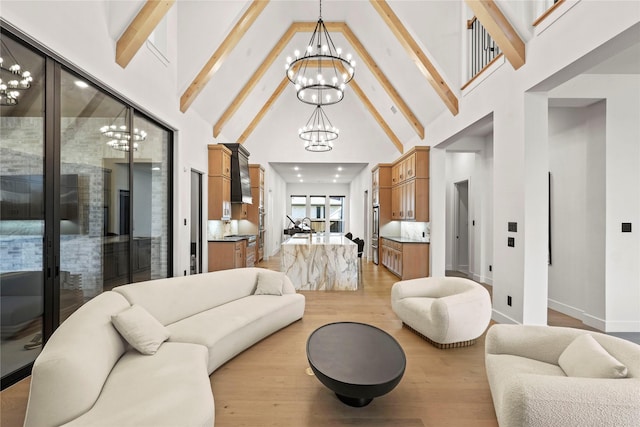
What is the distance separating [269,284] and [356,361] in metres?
1.98

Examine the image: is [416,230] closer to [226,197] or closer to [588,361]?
[226,197]

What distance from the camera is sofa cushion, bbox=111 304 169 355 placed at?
2182 mm

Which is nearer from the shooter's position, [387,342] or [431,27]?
[387,342]

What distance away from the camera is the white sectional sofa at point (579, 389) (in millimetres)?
1447

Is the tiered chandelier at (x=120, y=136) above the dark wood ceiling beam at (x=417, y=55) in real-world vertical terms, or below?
below

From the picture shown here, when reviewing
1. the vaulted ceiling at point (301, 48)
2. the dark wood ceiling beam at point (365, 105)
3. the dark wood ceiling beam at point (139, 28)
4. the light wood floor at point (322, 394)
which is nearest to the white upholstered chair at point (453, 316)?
the light wood floor at point (322, 394)

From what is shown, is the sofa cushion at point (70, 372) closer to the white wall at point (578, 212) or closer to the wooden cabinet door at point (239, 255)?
the wooden cabinet door at point (239, 255)

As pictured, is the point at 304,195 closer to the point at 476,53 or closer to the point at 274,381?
the point at 476,53

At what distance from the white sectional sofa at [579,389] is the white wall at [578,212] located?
7.97 feet

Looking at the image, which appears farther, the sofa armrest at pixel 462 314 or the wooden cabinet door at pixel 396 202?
the wooden cabinet door at pixel 396 202

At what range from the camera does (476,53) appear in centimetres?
472

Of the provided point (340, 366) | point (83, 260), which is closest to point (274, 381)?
point (340, 366)

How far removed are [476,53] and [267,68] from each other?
416 cm

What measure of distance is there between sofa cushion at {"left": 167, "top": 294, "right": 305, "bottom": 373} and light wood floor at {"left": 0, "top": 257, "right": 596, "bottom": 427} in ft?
0.46
